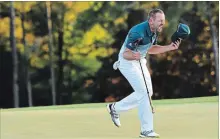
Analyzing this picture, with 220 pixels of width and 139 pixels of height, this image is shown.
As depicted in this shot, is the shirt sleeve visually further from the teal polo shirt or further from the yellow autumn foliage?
the yellow autumn foliage

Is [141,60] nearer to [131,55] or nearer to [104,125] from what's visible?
[131,55]

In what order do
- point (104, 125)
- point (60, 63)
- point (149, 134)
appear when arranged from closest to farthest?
1. point (149, 134)
2. point (104, 125)
3. point (60, 63)

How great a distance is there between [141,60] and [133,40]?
50 centimetres

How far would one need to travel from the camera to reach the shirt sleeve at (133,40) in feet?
22.5

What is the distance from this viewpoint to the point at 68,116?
35.2 feet

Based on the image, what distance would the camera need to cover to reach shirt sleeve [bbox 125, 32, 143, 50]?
22.5 feet

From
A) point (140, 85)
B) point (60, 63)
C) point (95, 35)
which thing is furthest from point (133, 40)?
point (60, 63)

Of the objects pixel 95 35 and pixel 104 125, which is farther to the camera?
pixel 95 35

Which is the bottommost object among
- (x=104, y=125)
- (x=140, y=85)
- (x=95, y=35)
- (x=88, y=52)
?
(x=88, y=52)

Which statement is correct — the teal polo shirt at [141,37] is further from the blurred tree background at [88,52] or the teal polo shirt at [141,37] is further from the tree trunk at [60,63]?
the tree trunk at [60,63]

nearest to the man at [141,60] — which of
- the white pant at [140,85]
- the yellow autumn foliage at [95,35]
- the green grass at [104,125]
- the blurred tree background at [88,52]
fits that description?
the white pant at [140,85]

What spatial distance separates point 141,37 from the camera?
688 cm

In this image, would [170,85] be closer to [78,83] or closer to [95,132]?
[78,83]

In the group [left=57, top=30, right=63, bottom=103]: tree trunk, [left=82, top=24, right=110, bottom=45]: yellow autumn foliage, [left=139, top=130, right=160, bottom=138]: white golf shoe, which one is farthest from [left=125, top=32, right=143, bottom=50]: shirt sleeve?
[left=57, top=30, right=63, bottom=103]: tree trunk
